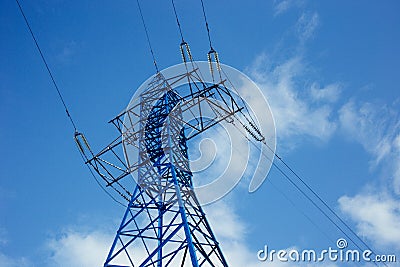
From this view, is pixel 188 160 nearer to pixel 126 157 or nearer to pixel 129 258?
pixel 126 157

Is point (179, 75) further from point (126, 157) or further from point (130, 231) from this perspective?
point (130, 231)

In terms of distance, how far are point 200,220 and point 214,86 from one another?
518 cm

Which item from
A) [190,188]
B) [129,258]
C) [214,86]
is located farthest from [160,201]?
[214,86]

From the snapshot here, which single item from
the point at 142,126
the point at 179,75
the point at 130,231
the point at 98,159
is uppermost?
the point at 179,75

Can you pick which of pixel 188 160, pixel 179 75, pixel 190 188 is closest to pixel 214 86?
pixel 179 75

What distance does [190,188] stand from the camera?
1227cm

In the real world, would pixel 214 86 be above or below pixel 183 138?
above

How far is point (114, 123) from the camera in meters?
15.2

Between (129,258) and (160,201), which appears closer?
(129,258)

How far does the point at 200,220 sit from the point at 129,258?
8.21ft

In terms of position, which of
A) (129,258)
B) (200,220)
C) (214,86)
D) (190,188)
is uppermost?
(214,86)

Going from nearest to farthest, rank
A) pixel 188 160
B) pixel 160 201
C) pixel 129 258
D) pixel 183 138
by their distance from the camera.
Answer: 1. pixel 129 258
2. pixel 160 201
3. pixel 188 160
4. pixel 183 138

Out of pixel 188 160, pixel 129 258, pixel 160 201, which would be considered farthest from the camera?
pixel 188 160

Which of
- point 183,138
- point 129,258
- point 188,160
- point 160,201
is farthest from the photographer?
point 183,138
